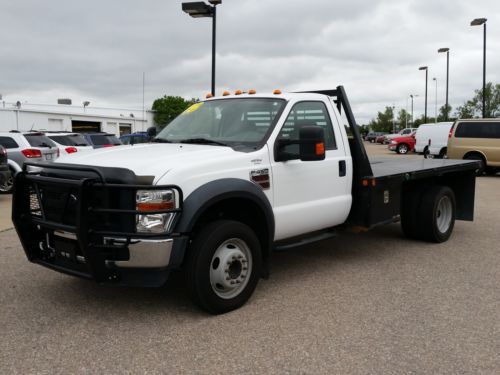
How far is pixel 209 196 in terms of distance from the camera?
4.10m

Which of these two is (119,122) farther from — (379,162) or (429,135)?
(379,162)

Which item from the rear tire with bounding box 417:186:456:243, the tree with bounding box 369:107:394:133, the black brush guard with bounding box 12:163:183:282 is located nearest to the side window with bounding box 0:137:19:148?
the black brush guard with bounding box 12:163:183:282

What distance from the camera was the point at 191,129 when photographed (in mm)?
5418

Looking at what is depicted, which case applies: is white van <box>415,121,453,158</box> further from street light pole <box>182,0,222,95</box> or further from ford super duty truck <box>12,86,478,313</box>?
ford super duty truck <box>12,86,478,313</box>

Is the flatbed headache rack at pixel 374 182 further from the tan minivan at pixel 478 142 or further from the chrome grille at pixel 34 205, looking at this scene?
the tan minivan at pixel 478 142

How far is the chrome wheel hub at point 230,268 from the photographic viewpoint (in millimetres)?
4285

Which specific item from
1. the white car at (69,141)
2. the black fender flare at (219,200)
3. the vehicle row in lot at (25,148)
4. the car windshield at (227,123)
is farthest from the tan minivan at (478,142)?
the black fender flare at (219,200)

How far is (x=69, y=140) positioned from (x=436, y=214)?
441 inches

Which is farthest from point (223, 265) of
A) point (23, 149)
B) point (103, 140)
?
point (103, 140)

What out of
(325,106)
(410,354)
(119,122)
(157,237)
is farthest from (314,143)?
(119,122)

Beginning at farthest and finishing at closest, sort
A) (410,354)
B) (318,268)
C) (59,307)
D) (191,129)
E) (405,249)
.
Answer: (405,249), (318,268), (191,129), (59,307), (410,354)

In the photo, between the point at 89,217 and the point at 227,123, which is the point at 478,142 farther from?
the point at 89,217

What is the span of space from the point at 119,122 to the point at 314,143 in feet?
159

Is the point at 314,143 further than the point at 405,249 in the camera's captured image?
No
